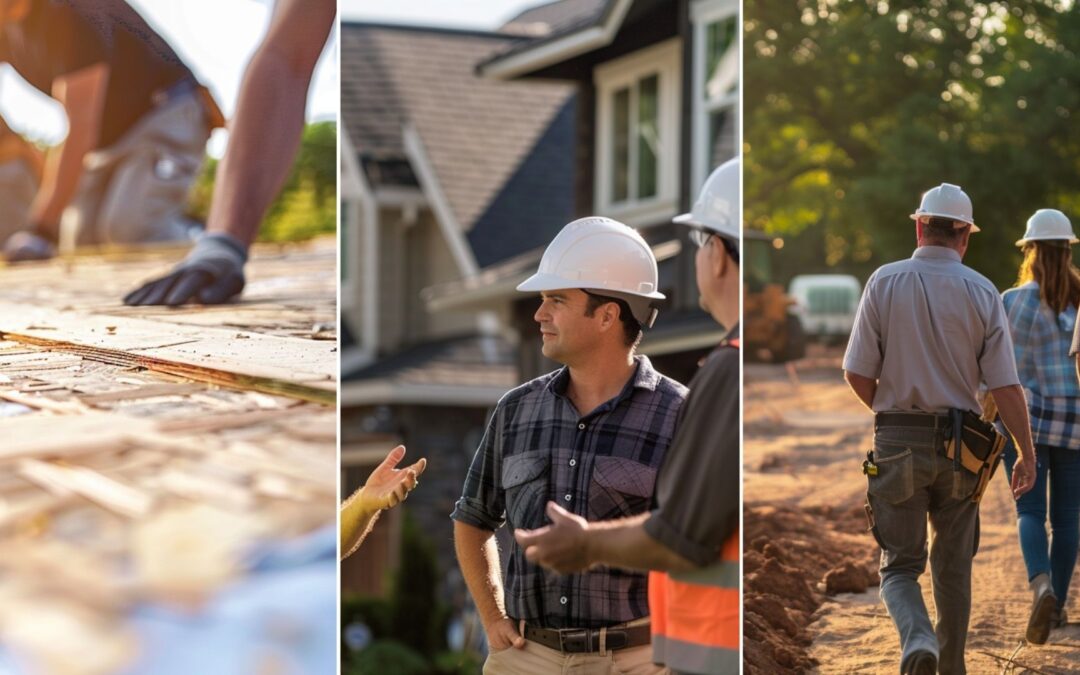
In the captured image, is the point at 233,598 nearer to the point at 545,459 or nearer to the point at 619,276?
the point at 545,459

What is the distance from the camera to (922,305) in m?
4.63

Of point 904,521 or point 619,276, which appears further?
point 904,521

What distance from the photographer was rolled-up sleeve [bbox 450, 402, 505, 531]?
4258mm

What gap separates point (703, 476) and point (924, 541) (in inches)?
60.5

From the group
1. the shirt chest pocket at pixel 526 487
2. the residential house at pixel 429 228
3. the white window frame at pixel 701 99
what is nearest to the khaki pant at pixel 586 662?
the shirt chest pocket at pixel 526 487

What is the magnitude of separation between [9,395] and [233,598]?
82 centimetres

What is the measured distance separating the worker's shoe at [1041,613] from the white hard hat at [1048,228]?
1082 mm

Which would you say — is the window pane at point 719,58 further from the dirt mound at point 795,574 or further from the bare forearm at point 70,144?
the bare forearm at point 70,144

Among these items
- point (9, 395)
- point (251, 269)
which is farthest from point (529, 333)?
point (9, 395)

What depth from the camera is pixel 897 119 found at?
6070 millimetres

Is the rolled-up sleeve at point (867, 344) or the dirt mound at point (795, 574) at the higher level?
the rolled-up sleeve at point (867, 344)

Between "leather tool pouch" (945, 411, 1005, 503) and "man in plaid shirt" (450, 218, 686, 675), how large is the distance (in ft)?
3.01

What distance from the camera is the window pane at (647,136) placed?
10.7 metres

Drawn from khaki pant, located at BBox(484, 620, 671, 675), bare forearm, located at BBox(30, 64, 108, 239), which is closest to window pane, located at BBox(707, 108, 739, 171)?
bare forearm, located at BBox(30, 64, 108, 239)
